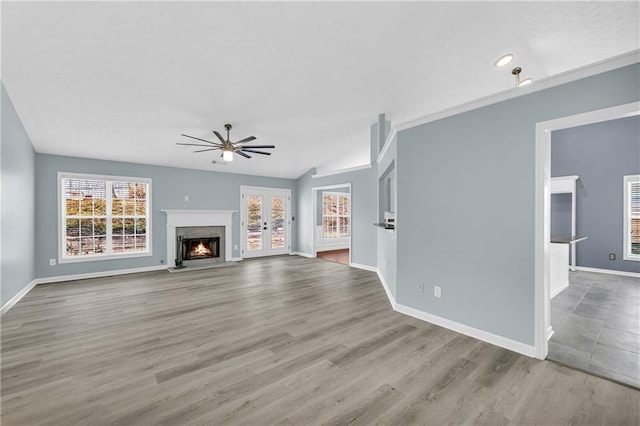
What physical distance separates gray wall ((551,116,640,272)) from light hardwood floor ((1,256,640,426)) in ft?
17.2

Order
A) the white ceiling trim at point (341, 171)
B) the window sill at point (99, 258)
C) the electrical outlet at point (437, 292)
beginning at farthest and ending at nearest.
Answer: the white ceiling trim at point (341, 171) < the window sill at point (99, 258) < the electrical outlet at point (437, 292)

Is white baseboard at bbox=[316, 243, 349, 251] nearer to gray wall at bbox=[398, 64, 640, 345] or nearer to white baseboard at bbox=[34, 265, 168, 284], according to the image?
white baseboard at bbox=[34, 265, 168, 284]

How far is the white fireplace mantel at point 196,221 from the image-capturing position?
6258 mm

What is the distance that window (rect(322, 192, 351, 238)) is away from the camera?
9352 millimetres

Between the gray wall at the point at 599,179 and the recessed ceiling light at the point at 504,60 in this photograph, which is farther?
the gray wall at the point at 599,179

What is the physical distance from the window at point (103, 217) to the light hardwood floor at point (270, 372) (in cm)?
182

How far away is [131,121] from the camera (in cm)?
414

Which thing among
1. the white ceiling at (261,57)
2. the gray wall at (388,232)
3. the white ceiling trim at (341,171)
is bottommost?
the gray wall at (388,232)

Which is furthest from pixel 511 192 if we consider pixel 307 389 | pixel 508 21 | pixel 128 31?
pixel 128 31

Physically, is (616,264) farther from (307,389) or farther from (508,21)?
(307,389)

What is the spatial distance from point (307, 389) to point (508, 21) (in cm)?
385

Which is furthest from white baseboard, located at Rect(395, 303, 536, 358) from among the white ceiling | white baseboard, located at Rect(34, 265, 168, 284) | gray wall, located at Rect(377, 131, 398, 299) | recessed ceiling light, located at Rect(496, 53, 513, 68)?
white baseboard, located at Rect(34, 265, 168, 284)

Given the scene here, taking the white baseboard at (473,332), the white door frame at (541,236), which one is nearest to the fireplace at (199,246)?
the white baseboard at (473,332)

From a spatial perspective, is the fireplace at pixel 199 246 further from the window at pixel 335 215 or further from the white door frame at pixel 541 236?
the white door frame at pixel 541 236
